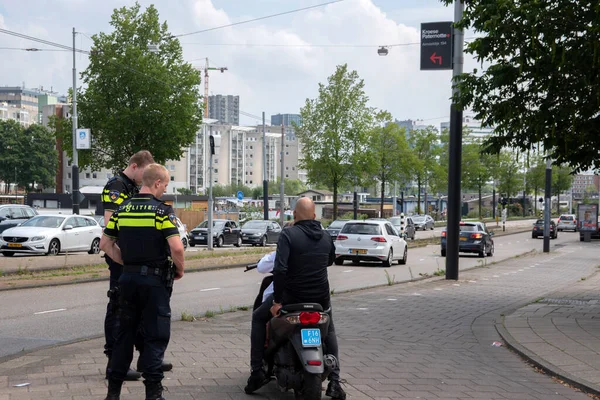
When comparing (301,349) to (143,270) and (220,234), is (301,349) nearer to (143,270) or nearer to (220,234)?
(143,270)

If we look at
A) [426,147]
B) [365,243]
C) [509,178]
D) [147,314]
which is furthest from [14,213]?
[509,178]

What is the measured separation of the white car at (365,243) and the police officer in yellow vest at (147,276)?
A: 19.3 metres

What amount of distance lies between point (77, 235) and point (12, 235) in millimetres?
2325

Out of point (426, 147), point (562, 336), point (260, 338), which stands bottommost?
point (562, 336)

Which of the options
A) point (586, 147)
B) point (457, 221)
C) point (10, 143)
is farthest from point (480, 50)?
point (10, 143)

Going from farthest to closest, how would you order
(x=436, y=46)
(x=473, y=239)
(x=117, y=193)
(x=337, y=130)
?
(x=337, y=130) → (x=473, y=239) → (x=436, y=46) → (x=117, y=193)

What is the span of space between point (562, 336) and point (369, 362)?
3265 mm

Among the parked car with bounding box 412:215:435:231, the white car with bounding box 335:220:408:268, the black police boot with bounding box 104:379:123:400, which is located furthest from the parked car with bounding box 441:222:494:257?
the parked car with bounding box 412:215:435:231

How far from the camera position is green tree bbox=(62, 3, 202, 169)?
38531mm

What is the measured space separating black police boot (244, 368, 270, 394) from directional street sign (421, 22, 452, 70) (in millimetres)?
13213

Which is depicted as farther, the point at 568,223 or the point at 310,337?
the point at 568,223

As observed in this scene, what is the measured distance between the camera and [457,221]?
18.5 metres

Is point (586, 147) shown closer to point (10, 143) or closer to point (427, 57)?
point (427, 57)

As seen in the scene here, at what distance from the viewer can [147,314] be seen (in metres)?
5.45
